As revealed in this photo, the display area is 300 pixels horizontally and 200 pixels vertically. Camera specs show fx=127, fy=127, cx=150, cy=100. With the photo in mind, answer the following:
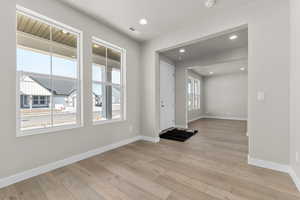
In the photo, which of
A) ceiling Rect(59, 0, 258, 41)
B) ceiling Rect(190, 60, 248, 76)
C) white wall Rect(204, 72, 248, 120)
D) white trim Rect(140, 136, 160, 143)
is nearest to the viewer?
ceiling Rect(59, 0, 258, 41)

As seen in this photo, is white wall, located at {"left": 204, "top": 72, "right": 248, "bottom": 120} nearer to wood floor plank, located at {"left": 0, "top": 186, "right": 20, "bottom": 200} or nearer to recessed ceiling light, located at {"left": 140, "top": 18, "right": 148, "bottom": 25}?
recessed ceiling light, located at {"left": 140, "top": 18, "right": 148, "bottom": 25}

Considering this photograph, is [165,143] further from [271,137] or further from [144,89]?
[271,137]

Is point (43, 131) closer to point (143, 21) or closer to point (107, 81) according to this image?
point (107, 81)

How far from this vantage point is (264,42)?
207 centimetres

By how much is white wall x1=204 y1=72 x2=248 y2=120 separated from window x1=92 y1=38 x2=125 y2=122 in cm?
660

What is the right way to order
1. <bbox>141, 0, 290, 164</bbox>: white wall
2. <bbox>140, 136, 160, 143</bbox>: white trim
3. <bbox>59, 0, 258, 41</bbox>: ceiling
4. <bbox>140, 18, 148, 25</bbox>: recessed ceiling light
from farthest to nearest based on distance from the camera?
1. <bbox>140, 136, 160, 143</bbox>: white trim
2. <bbox>140, 18, 148, 25</bbox>: recessed ceiling light
3. <bbox>59, 0, 258, 41</bbox>: ceiling
4. <bbox>141, 0, 290, 164</bbox>: white wall

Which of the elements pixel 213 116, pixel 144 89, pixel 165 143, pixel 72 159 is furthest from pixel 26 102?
pixel 213 116

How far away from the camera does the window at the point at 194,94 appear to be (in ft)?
22.0

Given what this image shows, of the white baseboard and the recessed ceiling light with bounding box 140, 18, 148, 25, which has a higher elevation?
the recessed ceiling light with bounding box 140, 18, 148, 25

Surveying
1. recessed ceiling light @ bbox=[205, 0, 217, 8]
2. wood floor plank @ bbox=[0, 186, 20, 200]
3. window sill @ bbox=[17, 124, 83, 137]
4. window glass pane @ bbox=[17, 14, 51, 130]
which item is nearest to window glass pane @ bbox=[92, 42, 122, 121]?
window sill @ bbox=[17, 124, 83, 137]

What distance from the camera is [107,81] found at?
10.0 ft

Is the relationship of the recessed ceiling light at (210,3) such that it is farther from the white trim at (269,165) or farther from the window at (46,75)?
the white trim at (269,165)

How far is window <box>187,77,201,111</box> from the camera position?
6.71m

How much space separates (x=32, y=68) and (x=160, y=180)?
256cm
